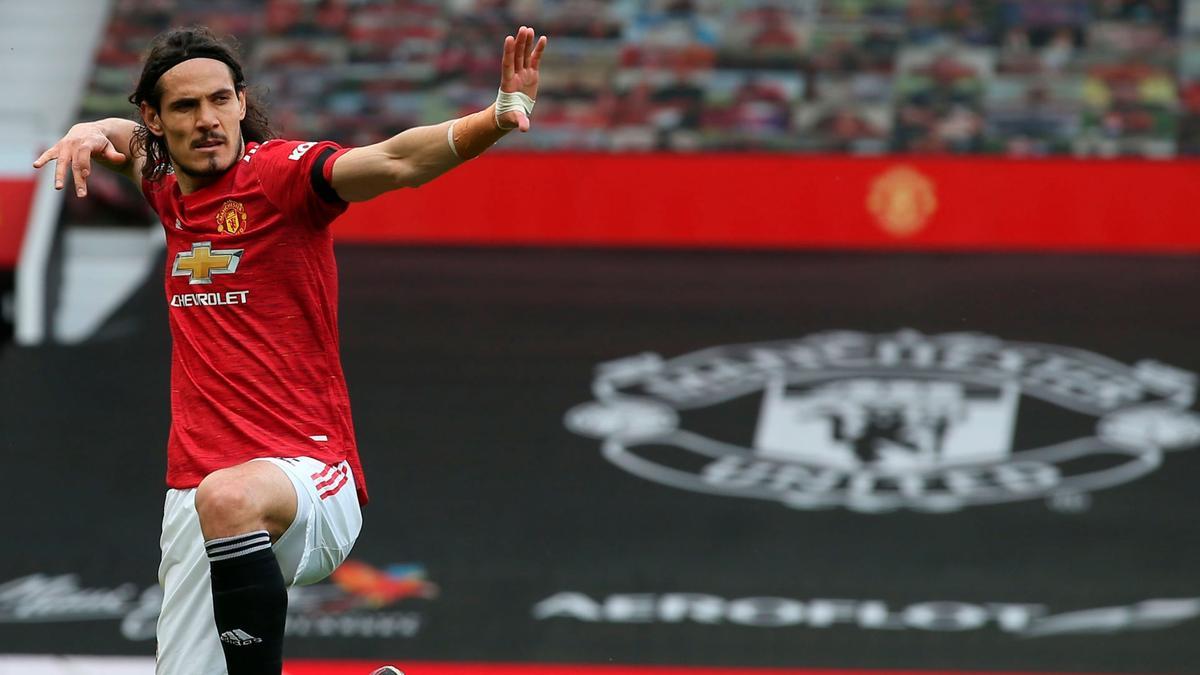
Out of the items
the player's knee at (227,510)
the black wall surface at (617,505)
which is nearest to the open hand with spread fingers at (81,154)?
the player's knee at (227,510)

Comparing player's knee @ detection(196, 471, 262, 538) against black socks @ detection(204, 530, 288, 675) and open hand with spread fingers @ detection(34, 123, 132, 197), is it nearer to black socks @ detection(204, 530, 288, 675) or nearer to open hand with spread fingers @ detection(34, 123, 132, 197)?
black socks @ detection(204, 530, 288, 675)

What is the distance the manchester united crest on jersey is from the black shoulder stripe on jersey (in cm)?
21

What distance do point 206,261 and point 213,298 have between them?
9cm

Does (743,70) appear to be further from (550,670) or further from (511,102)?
(511,102)

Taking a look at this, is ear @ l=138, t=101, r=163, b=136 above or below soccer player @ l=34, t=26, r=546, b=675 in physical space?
above

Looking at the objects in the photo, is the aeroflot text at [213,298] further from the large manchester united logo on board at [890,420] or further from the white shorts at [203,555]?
the large manchester united logo on board at [890,420]

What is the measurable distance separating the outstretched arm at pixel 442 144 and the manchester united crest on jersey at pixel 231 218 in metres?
0.28

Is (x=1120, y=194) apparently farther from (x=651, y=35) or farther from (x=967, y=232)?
(x=651, y=35)

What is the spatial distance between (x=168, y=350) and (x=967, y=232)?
4.44 meters

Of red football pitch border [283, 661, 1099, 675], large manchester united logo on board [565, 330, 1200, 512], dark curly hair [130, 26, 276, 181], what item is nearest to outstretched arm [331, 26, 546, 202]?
dark curly hair [130, 26, 276, 181]

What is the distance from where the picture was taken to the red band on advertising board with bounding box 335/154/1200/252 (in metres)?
8.52

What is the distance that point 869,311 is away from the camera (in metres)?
8.36

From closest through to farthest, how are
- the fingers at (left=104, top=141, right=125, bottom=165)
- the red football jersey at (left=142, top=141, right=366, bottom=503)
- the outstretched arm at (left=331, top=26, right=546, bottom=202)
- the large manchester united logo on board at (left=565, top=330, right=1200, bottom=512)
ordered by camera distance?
the outstretched arm at (left=331, top=26, right=546, bottom=202)
the red football jersey at (left=142, top=141, right=366, bottom=503)
the fingers at (left=104, top=141, right=125, bottom=165)
the large manchester united logo on board at (left=565, top=330, right=1200, bottom=512)

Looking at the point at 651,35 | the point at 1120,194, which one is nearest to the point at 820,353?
the point at 1120,194
